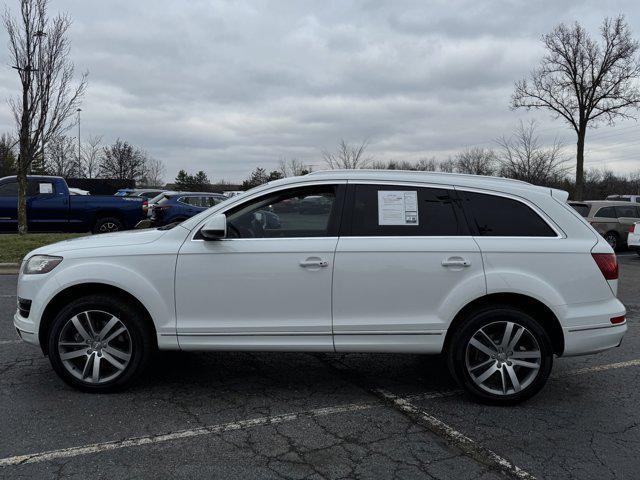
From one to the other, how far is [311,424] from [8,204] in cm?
1421

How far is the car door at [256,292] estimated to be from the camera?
13.2 feet

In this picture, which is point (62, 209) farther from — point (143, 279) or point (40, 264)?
point (143, 279)

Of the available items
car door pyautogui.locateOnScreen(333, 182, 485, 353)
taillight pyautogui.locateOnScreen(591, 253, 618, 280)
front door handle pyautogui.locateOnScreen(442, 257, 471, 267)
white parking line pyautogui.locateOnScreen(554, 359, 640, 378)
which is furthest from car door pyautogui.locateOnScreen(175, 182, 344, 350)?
white parking line pyautogui.locateOnScreen(554, 359, 640, 378)

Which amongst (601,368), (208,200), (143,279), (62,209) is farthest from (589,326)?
(208,200)

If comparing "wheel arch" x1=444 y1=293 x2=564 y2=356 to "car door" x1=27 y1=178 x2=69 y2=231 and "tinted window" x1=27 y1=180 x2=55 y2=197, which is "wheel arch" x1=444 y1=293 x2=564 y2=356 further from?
"tinted window" x1=27 y1=180 x2=55 y2=197

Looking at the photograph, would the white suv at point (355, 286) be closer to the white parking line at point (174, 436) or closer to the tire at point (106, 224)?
the white parking line at point (174, 436)

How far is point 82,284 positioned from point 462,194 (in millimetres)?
3011

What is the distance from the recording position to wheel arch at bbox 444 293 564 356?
407 cm

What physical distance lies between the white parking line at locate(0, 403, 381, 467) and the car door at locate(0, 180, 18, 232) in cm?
1360

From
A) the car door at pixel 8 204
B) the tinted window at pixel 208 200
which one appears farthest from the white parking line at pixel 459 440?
the tinted window at pixel 208 200

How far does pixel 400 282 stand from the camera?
399 cm

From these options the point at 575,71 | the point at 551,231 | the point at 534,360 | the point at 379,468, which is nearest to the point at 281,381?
the point at 379,468

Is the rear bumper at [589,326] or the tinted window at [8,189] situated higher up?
the tinted window at [8,189]

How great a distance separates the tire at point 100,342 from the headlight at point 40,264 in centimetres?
34
